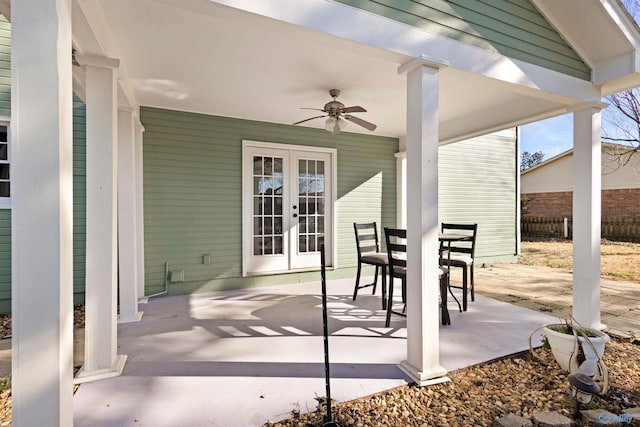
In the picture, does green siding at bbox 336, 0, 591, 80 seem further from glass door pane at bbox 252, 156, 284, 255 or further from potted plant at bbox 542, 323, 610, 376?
glass door pane at bbox 252, 156, 284, 255

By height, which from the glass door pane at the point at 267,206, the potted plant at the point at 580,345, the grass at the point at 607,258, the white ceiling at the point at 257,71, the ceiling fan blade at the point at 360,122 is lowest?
the grass at the point at 607,258

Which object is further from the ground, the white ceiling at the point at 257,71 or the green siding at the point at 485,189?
the white ceiling at the point at 257,71

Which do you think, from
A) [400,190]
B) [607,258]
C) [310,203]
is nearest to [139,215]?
[310,203]

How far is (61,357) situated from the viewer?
1.32 meters

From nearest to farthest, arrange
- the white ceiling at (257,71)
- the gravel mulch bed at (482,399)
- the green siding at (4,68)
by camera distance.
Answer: the gravel mulch bed at (482,399)
the white ceiling at (257,71)
the green siding at (4,68)

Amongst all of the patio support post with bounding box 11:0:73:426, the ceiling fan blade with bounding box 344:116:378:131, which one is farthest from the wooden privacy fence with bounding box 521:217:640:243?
Answer: the patio support post with bounding box 11:0:73:426

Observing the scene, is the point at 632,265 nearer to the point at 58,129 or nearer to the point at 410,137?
the point at 410,137

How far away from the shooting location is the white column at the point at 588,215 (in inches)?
123

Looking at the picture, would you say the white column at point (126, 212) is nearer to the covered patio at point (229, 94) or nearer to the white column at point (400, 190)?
the covered patio at point (229, 94)

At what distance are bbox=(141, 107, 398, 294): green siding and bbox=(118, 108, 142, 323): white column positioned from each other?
85 cm

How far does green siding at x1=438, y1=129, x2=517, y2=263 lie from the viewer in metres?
6.68

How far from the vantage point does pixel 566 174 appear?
43.6 ft

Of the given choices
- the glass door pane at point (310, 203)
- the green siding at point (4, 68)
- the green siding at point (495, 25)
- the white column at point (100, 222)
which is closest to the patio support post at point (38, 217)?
the white column at point (100, 222)

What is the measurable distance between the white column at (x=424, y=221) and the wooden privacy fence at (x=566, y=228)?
11.5 metres
